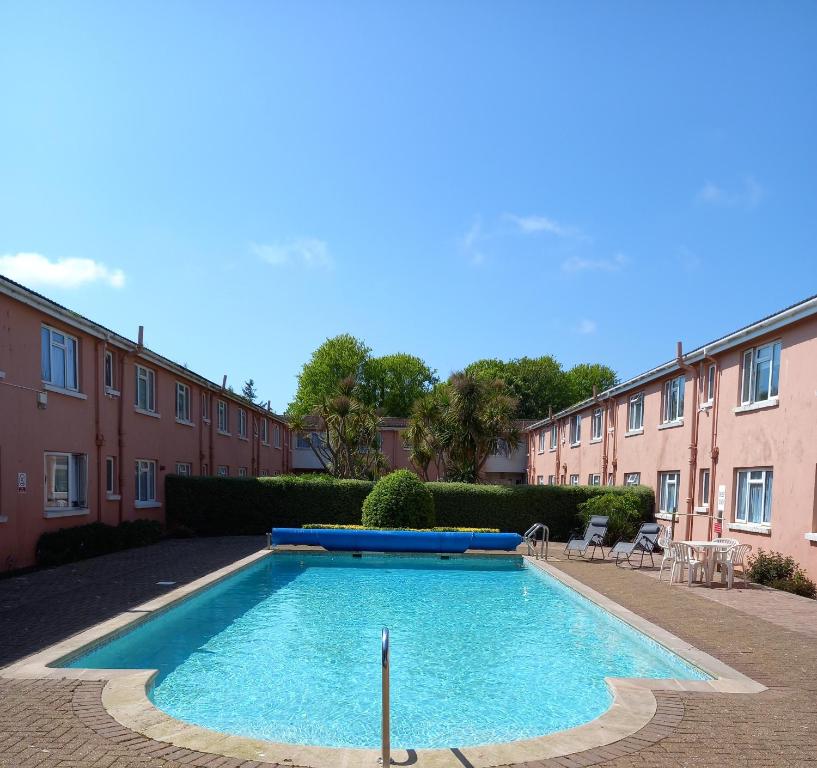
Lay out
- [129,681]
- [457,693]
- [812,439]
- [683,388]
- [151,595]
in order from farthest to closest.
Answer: [683,388] < [812,439] < [151,595] < [457,693] < [129,681]

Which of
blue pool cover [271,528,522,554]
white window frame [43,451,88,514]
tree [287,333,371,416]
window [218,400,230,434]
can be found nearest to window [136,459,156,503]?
white window frame [43,451,88,514]

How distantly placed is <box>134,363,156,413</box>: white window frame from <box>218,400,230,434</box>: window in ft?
23.2

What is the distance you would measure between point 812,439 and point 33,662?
42.4ft

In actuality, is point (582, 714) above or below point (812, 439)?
below

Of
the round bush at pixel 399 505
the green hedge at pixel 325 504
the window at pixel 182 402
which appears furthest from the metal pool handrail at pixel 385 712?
the window at pixel 182 402

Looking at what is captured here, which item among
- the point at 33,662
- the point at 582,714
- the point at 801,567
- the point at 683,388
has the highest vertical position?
the point at 683,388

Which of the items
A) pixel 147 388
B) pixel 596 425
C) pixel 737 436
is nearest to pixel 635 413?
pixel 596 425

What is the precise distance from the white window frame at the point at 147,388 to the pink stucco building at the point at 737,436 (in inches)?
→ 618

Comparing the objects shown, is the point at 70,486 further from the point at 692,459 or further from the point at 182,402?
the point at 692,459

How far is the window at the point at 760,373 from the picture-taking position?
14086 mm

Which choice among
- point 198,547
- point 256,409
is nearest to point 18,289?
point 198,547

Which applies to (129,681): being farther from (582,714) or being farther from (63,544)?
(63,544)

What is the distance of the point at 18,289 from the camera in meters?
12.9

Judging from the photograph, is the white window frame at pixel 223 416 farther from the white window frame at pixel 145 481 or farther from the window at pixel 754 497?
the window at pixel 754 497
